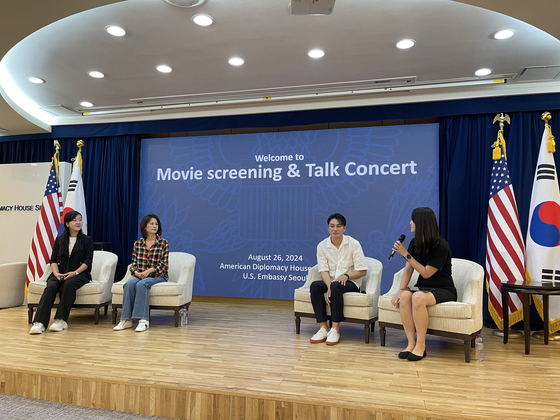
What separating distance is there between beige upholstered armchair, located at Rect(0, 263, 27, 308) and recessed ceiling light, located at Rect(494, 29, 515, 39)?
20.8ft

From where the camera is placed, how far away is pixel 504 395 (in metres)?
2.57

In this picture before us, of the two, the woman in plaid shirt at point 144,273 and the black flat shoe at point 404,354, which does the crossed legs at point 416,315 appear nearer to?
the black flat shoe at point 404,354

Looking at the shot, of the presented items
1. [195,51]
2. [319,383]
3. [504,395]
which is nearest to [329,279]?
[319,383]

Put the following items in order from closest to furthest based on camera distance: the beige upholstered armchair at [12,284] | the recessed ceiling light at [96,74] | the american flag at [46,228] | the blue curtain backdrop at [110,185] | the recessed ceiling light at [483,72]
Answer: the recessed ceiling light at [483,72]
the recessed ceiling light at [96,74]
the beige upholstered armchair at [12,284]
the american flag at [46,228]
the blue curtain backdrop at [110,185]

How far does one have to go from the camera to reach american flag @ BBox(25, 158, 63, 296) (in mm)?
5562

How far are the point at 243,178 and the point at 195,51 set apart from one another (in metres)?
2.12

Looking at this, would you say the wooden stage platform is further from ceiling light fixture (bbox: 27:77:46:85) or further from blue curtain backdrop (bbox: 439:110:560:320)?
ceiling light fixture (bbox: 27:77:46:85)

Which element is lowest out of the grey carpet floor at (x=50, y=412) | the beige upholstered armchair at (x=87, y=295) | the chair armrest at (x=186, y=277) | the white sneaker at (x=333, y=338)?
the grey carpet floor at (x=50, y=412)

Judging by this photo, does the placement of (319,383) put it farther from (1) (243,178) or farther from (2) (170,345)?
(1) (243,178)

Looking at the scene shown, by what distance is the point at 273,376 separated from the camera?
9.36 feet

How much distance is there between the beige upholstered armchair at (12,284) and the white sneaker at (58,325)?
5.82 ft

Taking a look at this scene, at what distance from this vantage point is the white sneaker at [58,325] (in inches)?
164

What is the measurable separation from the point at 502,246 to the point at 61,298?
4.68m

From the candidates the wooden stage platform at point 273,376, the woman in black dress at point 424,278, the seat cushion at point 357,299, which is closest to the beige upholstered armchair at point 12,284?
the wooden stage platform at point 273,376
